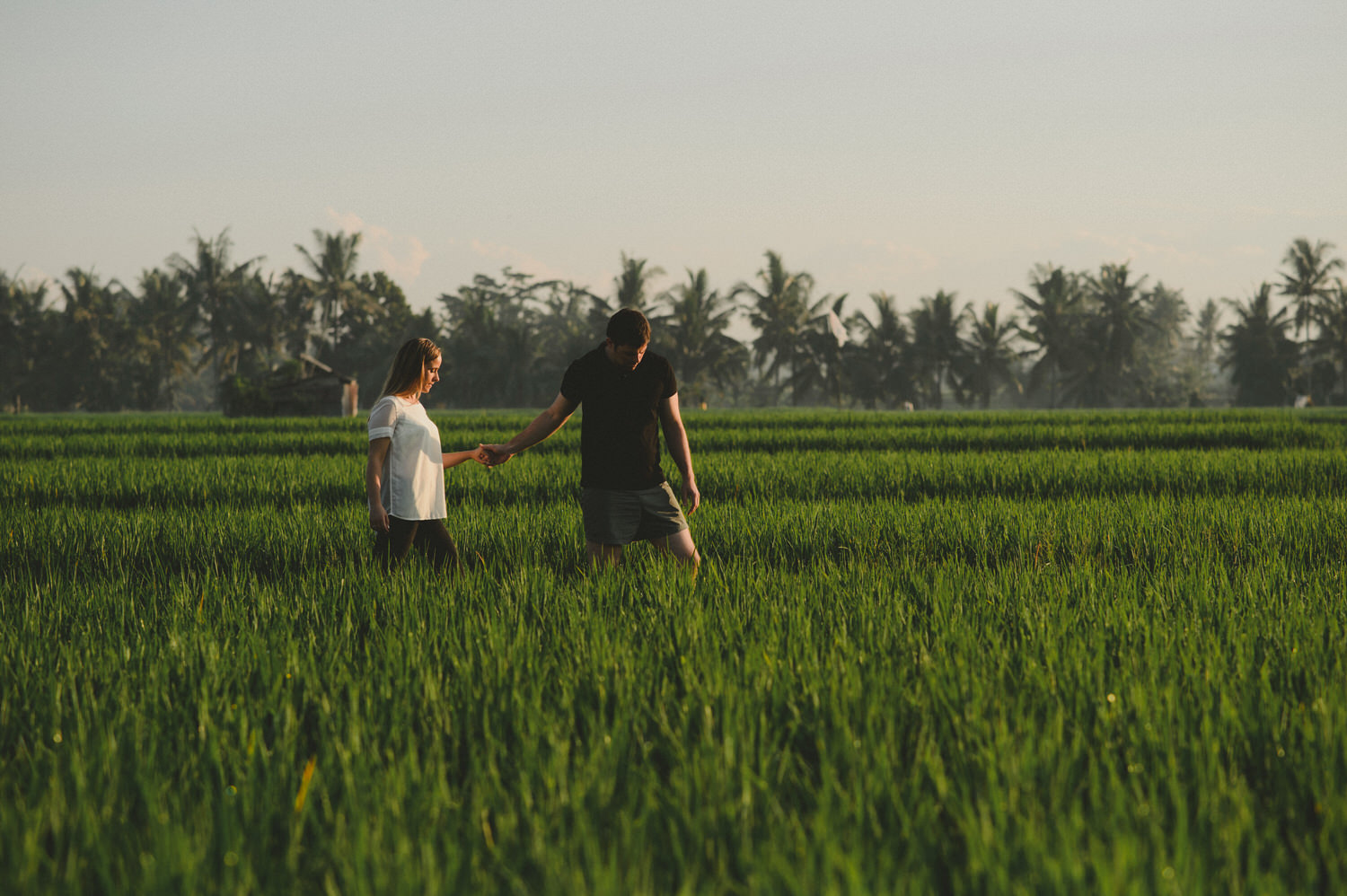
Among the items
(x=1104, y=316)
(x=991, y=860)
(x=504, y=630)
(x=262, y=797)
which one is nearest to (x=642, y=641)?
(x=504, y=630)

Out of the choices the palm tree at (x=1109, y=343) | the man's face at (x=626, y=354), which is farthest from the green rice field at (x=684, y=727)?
the palm tree at (x=1109, y=343)

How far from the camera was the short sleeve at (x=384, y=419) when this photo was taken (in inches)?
126

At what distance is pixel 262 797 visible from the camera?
159cm

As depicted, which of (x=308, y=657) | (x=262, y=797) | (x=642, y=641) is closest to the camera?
(x=262, y=797)

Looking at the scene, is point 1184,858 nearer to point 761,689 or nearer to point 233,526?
point 761,689

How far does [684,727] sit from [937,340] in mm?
44048

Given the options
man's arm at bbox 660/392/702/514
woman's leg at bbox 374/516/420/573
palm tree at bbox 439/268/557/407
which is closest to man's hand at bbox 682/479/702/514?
man's arm at bbox 660/392/702/514

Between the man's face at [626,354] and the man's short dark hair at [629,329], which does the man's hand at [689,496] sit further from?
the man's short dark hair at [629,329]

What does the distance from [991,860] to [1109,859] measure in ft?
0.79

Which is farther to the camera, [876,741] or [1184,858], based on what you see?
[876,741]

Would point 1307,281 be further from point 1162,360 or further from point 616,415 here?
point 616,415

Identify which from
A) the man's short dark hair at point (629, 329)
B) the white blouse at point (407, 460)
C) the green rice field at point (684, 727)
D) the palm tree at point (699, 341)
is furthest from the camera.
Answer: the palm tree at point (699, 341)

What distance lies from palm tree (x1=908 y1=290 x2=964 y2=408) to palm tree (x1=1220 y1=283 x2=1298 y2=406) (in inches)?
535

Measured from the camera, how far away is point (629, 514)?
3387 millimetres
